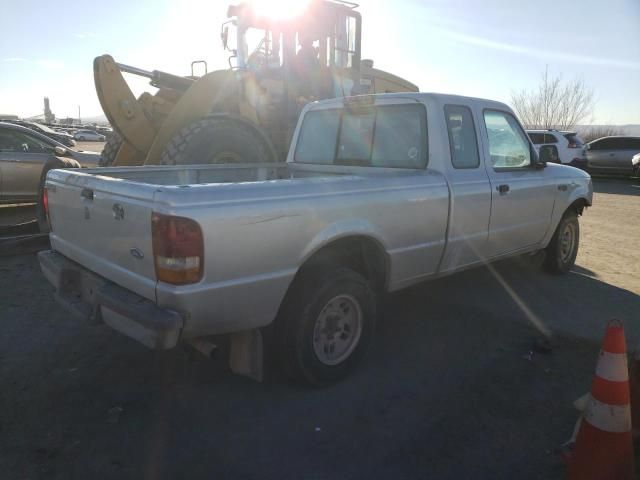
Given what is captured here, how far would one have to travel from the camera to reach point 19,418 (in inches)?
119

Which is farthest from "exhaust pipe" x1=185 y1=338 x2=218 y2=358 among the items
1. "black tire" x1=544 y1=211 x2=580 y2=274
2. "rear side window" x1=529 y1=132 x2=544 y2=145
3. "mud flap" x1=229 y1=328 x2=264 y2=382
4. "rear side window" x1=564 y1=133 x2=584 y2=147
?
"rear side window" x1=564 y1=133 x2=584 y2=147

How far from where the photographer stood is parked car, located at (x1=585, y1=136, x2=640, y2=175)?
1867cm

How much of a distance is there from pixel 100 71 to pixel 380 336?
5.20 m

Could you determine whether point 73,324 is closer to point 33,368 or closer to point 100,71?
point 33,368

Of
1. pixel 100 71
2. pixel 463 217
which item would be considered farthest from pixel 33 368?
pixel 100 71

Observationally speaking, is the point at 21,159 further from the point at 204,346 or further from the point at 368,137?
the point at 204,346

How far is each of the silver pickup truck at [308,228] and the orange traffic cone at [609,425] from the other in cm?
153

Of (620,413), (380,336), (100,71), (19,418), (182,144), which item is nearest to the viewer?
(620,413)

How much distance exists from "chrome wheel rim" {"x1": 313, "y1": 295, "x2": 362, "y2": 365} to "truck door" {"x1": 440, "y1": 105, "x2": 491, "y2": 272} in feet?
3.38

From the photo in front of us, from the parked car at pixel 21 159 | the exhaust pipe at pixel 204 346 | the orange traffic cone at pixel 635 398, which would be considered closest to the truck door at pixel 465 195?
the orange traffic cone at pixel 635 398

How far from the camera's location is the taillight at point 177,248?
250cm

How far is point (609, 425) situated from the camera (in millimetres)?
2408

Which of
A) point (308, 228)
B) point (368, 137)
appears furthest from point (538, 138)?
point (308, 228)

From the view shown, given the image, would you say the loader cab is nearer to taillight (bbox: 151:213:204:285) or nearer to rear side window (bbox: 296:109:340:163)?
rear side window (bbox: 296:109:340:163)
